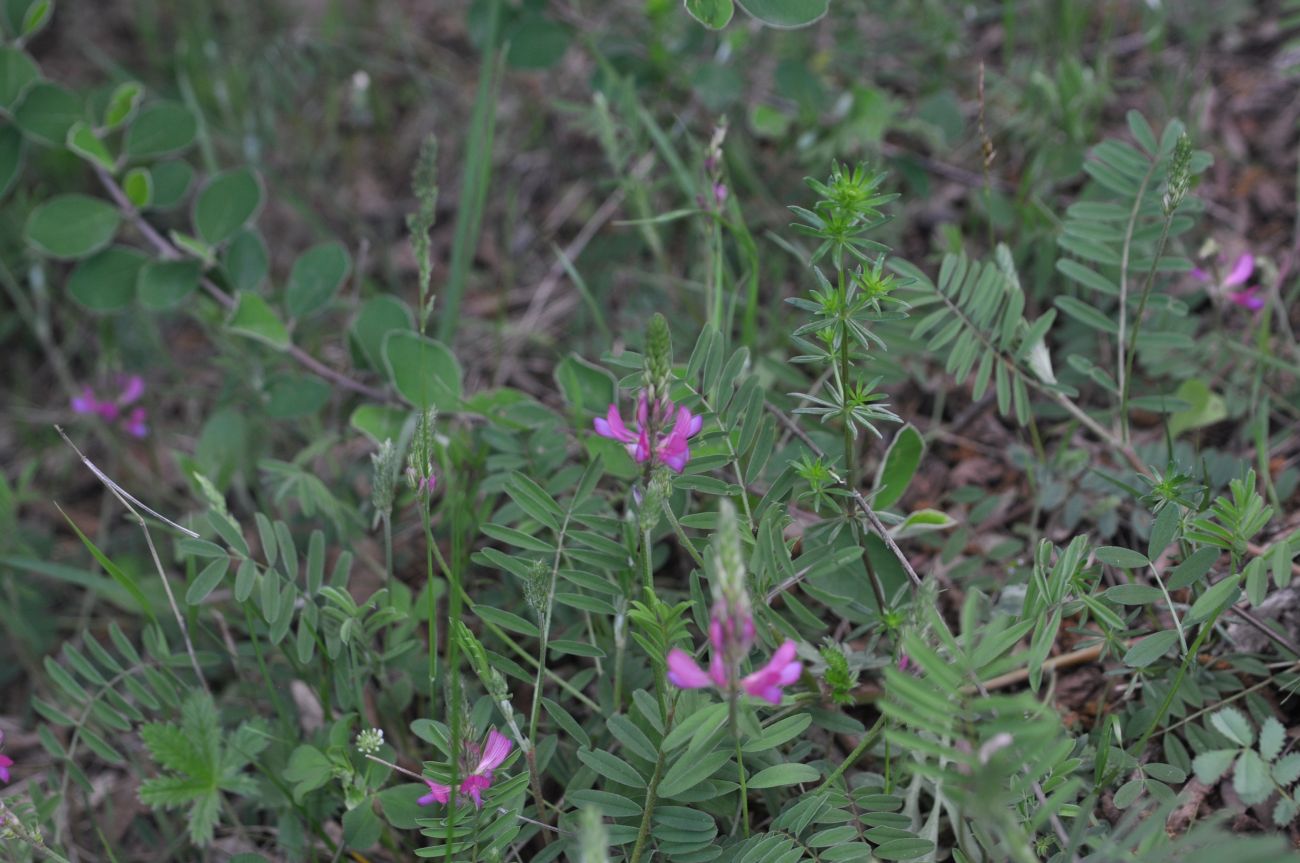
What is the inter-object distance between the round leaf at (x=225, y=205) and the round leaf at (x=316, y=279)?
6.9 inches

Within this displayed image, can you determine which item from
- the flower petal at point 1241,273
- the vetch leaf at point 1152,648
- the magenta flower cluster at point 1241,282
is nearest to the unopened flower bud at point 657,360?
the vetch leaf at point 1152,648

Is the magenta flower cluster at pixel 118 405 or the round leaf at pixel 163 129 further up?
the round leaf at pixel 163 129

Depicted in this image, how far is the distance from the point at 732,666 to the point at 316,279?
1715 mm

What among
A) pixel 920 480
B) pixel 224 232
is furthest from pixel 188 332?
pixel 920 480

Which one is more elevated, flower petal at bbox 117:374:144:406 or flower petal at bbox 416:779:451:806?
flower petal at bbox 416:779:451:806

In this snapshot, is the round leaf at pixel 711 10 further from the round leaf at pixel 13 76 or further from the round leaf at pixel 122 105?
the round leaf at pixel 13 76

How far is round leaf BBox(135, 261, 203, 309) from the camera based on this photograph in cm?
255

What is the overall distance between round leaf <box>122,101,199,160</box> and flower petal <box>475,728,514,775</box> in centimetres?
177

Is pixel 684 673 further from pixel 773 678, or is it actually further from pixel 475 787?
pixel 475 787

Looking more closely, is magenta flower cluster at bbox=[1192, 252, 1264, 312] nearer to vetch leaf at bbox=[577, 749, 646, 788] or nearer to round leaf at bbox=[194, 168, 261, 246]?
vetch leaf at bbox=[577, 749, 646, 788]

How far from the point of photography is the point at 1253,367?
2285 mm

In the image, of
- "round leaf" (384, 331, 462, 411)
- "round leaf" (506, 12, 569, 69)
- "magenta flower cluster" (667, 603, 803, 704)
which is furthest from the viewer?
"round leaf" (506, 12, 569, 69)

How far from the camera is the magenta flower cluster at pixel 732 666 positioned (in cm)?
123

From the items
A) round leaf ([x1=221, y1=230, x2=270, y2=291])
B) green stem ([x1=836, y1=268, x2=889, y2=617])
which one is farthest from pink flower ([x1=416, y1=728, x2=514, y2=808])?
round leaf ([x1=221, y1=230, x2=270, y2=291])
